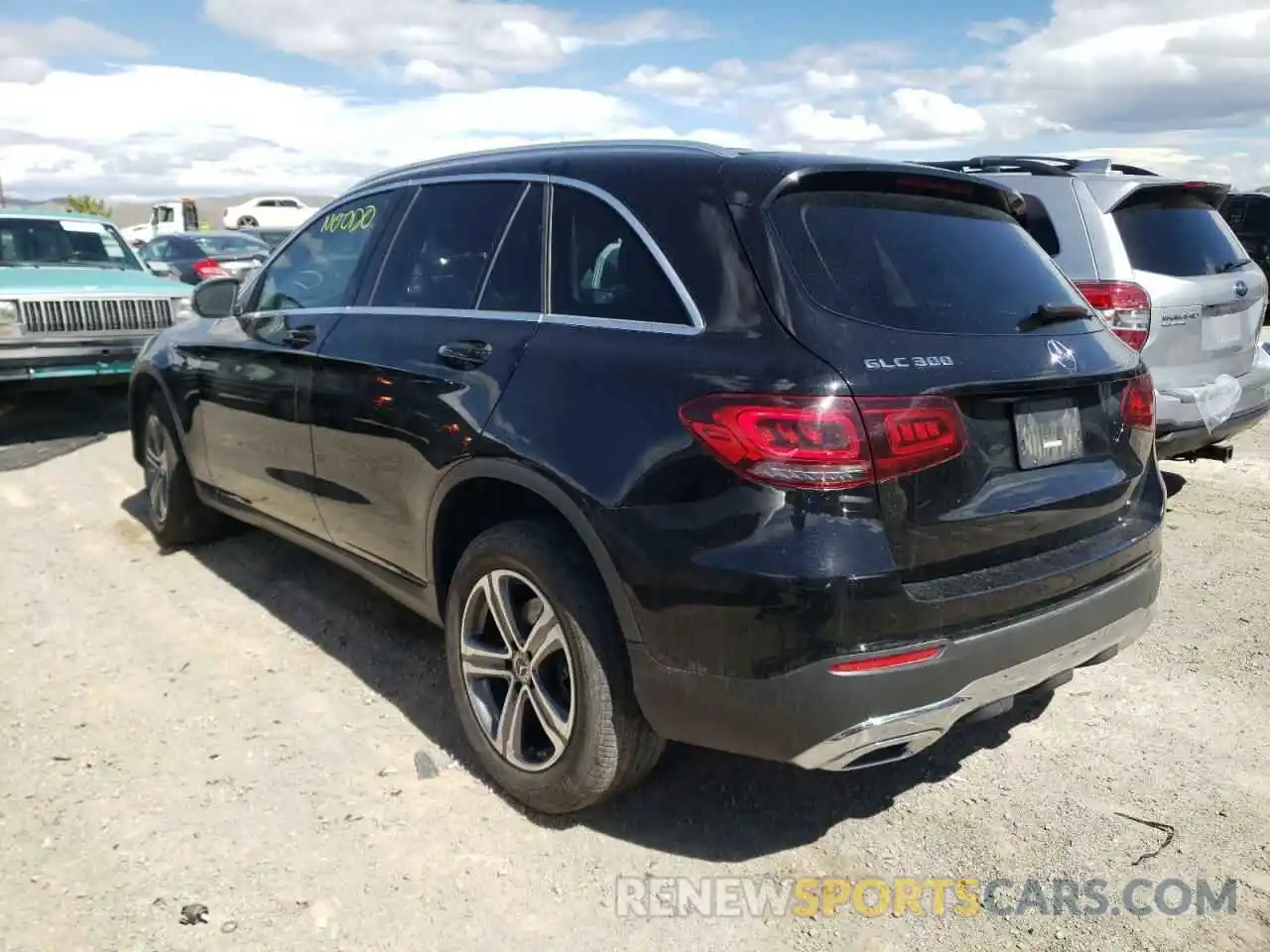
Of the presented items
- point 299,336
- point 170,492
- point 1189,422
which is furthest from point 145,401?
point 1189,422

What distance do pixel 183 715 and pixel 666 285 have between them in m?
2.30

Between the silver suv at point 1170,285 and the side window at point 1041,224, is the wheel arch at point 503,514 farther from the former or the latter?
the side window at point 1041,224

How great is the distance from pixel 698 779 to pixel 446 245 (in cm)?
191

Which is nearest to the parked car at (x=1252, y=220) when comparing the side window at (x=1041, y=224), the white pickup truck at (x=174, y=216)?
the side window at (x=1041, y=224)

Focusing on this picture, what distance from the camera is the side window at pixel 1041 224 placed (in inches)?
208

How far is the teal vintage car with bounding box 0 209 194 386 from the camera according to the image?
25.6 feet

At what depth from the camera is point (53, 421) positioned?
912 cm

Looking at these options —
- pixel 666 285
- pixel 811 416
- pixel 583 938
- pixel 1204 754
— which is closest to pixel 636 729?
pixel 583 938

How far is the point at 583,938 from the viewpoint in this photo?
101 inches

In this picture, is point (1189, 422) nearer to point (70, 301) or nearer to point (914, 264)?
point (914, 264)

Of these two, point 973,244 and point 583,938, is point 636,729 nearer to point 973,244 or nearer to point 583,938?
point 583,938

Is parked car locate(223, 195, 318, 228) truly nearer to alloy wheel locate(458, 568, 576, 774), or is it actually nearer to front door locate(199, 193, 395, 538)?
front door locate(199, 193, 395, 538)

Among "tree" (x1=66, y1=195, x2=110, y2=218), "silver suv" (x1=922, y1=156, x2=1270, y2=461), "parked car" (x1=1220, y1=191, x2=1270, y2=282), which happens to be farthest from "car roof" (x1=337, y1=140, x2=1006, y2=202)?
"tree" (x1=66, y1=195, x2=110, y2=218)

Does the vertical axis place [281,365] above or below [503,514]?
above
